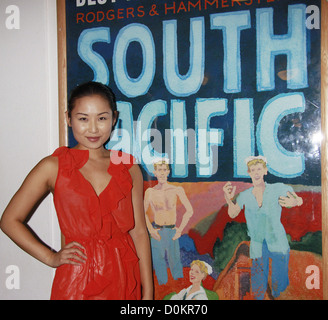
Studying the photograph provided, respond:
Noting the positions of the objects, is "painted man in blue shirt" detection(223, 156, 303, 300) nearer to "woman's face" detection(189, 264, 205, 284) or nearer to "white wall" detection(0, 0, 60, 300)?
"woman's face" detection(189, 264, 205, 284)

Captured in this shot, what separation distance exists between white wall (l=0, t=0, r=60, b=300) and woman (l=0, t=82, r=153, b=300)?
33 cm

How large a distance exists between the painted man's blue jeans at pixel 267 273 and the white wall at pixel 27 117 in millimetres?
815

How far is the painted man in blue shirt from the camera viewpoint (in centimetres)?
138

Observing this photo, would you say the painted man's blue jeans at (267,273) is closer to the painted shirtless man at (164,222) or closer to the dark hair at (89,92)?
the painted shirtless man at (164,222)

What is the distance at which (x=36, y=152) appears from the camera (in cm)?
156

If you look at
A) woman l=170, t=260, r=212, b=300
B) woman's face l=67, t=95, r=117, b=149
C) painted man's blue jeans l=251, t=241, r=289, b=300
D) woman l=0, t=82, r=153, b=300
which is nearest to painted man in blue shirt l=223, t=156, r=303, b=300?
painted man's blue jeans l=251, t=241, r=289, b=300

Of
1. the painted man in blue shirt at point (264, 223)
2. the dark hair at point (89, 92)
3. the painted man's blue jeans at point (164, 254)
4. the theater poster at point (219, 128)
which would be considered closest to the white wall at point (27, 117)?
the theater poster at point (219, 128)

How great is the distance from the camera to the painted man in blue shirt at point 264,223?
1377 millimetres

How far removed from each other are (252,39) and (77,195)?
2.80ft

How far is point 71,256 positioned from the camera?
1171mm

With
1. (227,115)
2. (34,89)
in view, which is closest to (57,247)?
(34,89)

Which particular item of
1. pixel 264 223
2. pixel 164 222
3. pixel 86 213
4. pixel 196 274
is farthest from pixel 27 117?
pixel 264 223

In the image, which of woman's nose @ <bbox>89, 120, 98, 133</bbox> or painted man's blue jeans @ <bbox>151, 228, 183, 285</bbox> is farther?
painted man's blue jeans @ <bbox>151, 228, 183, 285</bbox>

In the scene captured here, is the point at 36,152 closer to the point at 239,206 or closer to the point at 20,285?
the point at 20,285
